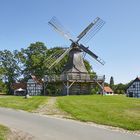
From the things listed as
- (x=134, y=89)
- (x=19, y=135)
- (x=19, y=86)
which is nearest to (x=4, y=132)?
(x=19, y=135)

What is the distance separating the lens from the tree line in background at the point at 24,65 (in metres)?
77.0

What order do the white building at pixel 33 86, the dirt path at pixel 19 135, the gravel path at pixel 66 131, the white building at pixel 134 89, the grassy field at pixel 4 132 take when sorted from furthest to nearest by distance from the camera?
the white building at pixel 134 89 < the white building at pixel 33 86 < the grassy field at pixel 4 132 < the dirt path at pixel 19 135 < the gravel path at pixel 66 131

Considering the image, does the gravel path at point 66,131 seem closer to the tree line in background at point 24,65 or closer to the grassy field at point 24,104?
the grassy field at point 24,104

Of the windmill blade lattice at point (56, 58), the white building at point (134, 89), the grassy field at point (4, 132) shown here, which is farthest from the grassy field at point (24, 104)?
the white building at point (134, 89)

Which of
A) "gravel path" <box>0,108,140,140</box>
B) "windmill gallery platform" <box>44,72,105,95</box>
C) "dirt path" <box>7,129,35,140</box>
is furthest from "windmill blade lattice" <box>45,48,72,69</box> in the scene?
"dirt path" <box>7,129,35,140</box>

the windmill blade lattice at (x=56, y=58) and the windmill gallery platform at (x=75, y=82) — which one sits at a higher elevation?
the windmill blade lattice at (x=56, y=58)

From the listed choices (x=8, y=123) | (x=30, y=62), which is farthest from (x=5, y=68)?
(x=8, y=123)

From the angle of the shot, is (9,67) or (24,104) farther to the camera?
(9,67)

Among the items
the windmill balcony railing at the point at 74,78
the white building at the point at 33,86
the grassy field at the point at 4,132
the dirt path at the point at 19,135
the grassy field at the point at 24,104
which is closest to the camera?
the dirt path at the point at 19,135

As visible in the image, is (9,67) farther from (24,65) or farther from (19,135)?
(19,135)

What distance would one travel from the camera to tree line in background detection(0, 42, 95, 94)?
77000 millimetres

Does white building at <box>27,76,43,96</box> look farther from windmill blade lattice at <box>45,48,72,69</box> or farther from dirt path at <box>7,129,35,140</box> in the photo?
dirt path at <box>7,129,35,140</box>

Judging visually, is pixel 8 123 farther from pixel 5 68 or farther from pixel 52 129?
pixel 5 68

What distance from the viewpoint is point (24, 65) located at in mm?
84688
